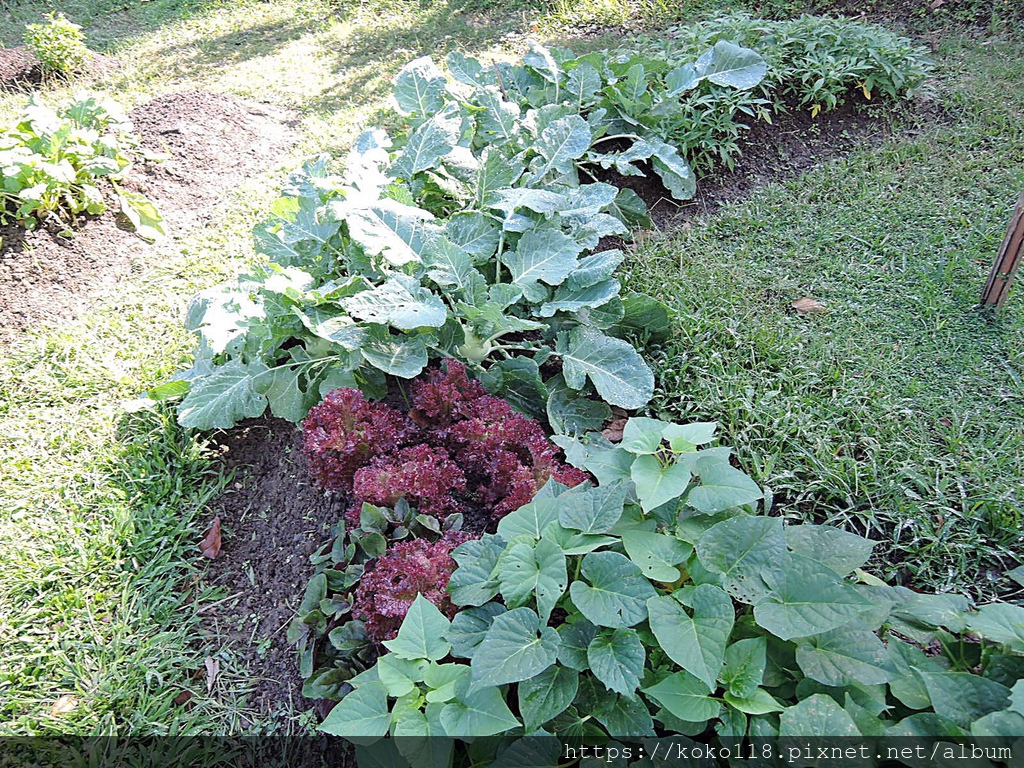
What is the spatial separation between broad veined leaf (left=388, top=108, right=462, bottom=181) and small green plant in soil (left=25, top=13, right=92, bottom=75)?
13.7ft

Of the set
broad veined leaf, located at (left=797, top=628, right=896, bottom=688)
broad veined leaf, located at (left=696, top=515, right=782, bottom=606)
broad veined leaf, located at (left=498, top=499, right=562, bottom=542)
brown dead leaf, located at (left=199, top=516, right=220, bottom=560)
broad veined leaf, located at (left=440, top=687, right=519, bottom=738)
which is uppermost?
broad veined leaf, located at (left=498, top=499, right=562, bottom=542)

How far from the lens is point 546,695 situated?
121 centimetres

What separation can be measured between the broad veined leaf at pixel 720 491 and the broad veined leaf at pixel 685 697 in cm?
35

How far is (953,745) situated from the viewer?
3.43 ft

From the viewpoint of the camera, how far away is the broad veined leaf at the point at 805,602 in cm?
116

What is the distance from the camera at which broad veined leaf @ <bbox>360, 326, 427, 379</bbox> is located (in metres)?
2.02

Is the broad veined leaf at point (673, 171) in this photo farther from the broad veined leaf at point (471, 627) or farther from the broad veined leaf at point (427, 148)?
the broad veined leaf at point (471, 627)

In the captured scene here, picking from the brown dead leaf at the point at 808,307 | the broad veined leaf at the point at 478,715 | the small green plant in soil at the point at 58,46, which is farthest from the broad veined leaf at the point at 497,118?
the small green plant in soil at the point at 58,46

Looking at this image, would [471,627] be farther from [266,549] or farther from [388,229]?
[388,229]

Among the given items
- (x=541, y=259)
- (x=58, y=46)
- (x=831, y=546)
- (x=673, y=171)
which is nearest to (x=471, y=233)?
(x=541, y=259)

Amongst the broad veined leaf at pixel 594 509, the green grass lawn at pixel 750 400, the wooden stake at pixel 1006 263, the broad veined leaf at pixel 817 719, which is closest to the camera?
the broad veined leaf at pixel 817 719

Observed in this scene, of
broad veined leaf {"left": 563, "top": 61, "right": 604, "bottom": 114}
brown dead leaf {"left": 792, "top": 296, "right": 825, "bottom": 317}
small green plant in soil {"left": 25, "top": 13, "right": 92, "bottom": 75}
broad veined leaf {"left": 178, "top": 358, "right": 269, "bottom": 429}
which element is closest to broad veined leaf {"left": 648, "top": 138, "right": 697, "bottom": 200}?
broad veined leaf {"left": 563, "top": 61, "right": 604, "bottom": 114}

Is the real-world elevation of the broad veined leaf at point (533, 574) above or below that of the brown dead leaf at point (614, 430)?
above

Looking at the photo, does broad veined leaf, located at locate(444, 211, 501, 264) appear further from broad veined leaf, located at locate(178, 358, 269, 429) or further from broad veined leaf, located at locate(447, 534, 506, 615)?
broad veined leaf, located at locate(447, 534, 506, 615)
